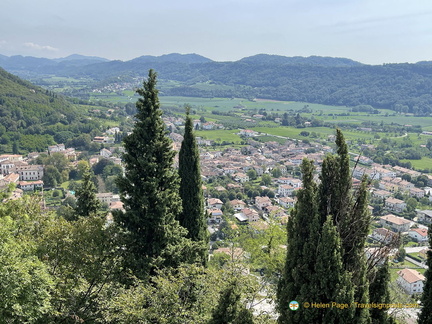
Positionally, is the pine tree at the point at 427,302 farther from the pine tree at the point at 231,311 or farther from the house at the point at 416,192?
the house at the point at 416,192

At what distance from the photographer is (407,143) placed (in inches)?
3529

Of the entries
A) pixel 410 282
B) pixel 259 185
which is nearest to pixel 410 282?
pixel 410 282

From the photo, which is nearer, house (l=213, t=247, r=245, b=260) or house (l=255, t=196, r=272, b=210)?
house (l=213, t=247, r=245, b=260)

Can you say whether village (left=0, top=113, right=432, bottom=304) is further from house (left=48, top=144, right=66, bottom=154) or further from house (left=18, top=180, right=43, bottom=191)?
house (left=48, top=144, right=66, bottom=154)

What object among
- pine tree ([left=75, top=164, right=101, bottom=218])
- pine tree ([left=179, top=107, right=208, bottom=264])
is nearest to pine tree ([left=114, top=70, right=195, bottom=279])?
pine tree ([left=179, top=107, right=208, bottom=264])

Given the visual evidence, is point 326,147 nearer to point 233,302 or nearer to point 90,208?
point 90,208

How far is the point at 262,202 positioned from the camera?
2063 inches

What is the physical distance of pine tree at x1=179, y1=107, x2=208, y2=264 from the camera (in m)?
13.5

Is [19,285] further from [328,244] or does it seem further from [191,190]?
[191,190]

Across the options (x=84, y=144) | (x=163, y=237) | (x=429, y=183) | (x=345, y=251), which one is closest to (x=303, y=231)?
(x=345, y=251)

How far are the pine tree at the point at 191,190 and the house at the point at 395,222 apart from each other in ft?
128

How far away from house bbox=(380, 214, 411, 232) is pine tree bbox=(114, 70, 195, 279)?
4099 cm

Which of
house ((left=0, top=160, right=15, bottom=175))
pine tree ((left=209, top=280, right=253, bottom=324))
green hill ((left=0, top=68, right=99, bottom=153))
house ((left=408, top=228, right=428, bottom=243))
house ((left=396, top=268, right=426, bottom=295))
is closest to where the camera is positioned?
pine tree ((left=209, top=280, right=253, bottom=324))

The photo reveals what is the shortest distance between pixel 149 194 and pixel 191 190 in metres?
2.51
